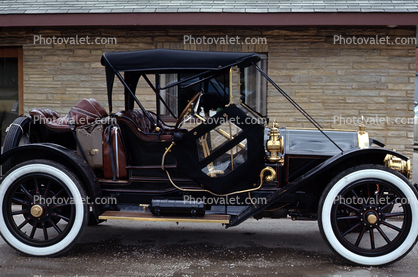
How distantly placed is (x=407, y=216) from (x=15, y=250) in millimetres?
3534

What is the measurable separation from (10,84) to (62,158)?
486 centimetres

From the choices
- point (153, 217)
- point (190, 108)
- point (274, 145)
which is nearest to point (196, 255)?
point (153, 217)

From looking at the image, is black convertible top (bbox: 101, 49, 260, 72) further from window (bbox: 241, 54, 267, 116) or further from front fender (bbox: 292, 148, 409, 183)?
window (bbox: 241, 54, 267, 116)

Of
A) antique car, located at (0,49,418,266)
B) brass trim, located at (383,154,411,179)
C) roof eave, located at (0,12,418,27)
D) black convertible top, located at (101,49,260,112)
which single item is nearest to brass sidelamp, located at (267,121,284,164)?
antique car, located at (0,49,418,266)

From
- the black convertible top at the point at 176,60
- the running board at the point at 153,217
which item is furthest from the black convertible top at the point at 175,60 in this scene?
the running board at the point at 153,217

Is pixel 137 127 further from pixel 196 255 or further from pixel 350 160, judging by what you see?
pixel 350 160

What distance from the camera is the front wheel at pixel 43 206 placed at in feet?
11.1

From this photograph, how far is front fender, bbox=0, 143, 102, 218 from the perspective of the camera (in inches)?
136

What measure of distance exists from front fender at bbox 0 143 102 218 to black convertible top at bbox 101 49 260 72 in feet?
2.93

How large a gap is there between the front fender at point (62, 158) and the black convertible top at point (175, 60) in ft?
2.93

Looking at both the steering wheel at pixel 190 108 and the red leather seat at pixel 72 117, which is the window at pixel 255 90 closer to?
the steering wheel at pixel 190 108

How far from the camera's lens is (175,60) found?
3410mm

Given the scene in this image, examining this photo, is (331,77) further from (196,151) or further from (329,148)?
(196,151)

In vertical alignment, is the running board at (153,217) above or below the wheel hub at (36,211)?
below
